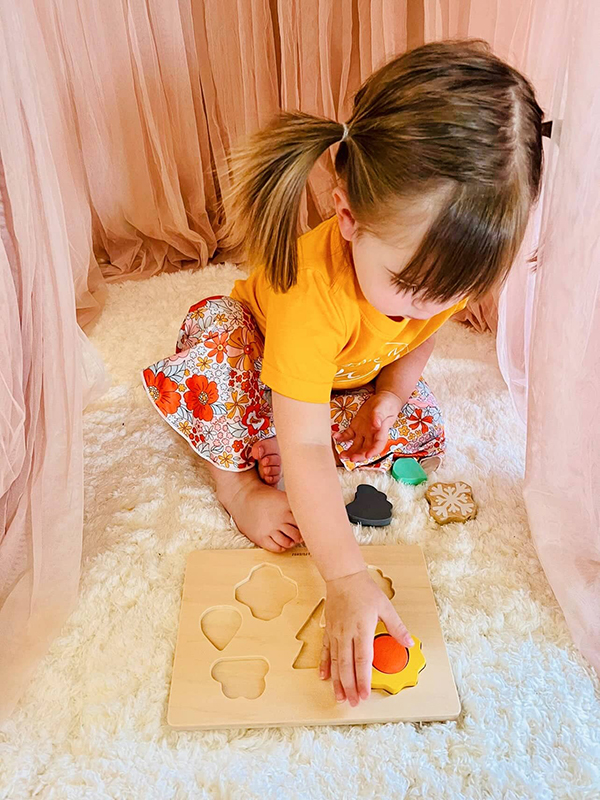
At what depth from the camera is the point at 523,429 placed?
100 cm

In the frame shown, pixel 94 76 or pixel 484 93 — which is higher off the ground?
pixel 484 93

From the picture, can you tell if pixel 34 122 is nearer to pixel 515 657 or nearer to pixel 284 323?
pixel 284 323

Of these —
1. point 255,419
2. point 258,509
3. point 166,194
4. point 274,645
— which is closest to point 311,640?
point 274,645

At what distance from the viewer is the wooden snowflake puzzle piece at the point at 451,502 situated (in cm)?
86

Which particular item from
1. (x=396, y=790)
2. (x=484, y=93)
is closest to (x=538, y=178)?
(x=484, y=93)

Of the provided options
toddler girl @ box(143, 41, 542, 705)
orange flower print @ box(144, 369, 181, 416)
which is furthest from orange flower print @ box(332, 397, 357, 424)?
orange flower print @ box(144, 369, 181, 416)

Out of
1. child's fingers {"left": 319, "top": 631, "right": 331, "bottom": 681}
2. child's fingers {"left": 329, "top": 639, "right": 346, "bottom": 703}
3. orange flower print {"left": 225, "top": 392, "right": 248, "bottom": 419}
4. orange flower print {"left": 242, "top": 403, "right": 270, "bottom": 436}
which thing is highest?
orange flower print {"left": 225, "top": 392, "right": 248, "bottom": 419}

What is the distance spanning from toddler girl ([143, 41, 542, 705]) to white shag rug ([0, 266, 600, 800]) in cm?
6

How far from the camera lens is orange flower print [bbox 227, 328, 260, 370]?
34.3 inches

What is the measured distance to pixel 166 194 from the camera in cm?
134

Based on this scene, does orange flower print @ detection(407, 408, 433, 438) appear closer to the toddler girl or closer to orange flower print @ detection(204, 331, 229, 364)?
the toddler girl

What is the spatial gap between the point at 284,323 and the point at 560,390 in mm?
278

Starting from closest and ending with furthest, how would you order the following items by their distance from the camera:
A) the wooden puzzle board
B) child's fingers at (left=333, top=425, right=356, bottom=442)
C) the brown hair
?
the brown hair, the wooden puzzle board, child's fingers at (left=333, top=425, right=356, bottom=442)

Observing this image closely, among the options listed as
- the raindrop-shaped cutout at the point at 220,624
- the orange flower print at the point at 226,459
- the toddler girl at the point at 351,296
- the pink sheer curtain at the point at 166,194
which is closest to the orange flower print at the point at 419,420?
the toddler girl at the point at 351,296
